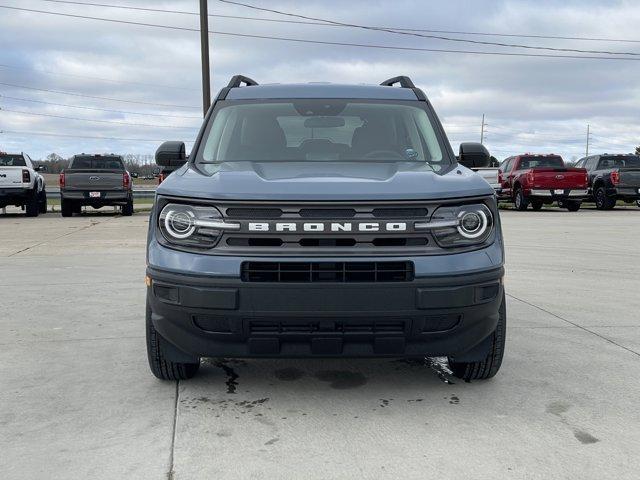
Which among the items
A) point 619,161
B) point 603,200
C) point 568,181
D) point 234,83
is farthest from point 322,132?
point 619,161

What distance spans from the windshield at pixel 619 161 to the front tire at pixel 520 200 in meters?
3.32

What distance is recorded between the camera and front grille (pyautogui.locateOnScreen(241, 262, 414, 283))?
3240 millimetres

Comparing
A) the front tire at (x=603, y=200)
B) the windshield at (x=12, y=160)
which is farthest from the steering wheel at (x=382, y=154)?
the front tire at (x=603, y=200)

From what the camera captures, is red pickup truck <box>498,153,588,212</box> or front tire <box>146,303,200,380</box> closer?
front tire <box>146,303,200,380</box>

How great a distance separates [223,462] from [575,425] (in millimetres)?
1705

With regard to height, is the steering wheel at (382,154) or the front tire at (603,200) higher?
the steering wheel at (382,154)

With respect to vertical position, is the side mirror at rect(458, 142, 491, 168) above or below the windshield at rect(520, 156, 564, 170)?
above

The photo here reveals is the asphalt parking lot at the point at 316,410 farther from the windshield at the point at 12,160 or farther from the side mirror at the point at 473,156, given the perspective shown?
the windshield at the point at 12,160

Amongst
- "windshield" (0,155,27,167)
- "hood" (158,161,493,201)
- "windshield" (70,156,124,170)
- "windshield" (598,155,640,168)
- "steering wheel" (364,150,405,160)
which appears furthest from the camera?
"windshield" (598,155,640,168)

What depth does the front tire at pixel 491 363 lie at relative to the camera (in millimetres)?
3812

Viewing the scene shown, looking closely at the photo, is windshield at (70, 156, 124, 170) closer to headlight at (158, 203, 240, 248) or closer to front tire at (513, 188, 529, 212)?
front tire at (513, 188, 529, 212)

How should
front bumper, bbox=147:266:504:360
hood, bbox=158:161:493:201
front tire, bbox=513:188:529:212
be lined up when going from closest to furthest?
front bumper, bbox=147:266:504:360
hood, bbox=158:161:493:201
front tire, bbox=513:188:529:212

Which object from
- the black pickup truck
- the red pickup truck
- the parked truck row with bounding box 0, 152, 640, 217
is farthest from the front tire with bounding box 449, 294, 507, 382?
the black pickup truck

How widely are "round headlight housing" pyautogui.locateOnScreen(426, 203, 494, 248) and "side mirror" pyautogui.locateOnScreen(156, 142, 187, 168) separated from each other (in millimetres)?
2227
